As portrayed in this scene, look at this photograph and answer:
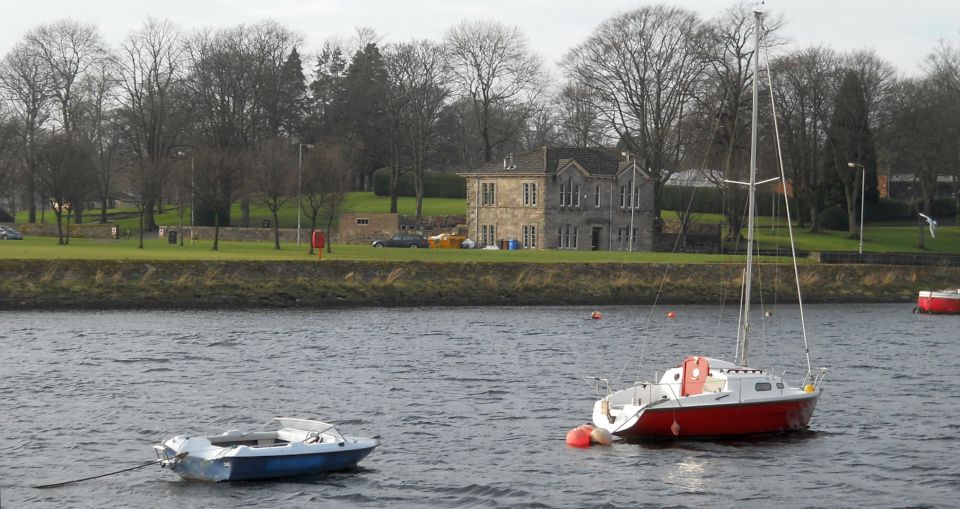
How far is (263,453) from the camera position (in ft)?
86.3

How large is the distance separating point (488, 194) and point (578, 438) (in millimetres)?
65193

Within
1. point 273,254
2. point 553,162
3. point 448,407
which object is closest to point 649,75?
point 553,162

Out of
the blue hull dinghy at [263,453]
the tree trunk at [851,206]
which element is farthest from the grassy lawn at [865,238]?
the blue hull dinghy at [263,453]

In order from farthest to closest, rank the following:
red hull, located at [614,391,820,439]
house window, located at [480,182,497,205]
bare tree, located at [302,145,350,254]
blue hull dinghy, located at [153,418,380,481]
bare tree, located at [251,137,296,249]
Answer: house window, located at [480,182,497,205]
bare tree, located at [251,137,296,249]
bare tree, located at [302,145,350,254]
red hull, located at [614,391,820,439]
blue hull dinghy, located at [153,418,380,481]

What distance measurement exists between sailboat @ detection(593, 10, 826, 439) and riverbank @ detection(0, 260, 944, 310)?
2914 cm

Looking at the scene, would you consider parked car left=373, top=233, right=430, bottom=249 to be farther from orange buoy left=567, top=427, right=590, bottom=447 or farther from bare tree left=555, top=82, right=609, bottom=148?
orange buoy left=567, top=427, right=590, bottom=447

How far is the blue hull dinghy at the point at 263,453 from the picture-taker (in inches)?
1025

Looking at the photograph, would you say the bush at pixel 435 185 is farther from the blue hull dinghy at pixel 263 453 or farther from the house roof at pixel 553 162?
the blue hull dinghy at pixel 263 453

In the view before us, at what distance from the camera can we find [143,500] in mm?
24797

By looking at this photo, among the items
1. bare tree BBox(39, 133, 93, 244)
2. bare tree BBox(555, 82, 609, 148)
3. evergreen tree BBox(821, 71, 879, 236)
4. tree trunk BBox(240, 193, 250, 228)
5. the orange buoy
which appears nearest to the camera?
the orange buoy

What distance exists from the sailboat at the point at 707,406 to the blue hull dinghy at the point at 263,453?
6947mm

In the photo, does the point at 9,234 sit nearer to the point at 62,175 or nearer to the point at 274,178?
the point at 62,175

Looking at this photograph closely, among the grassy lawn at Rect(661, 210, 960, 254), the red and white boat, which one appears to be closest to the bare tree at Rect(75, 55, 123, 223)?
the grassy lawn at Rect(661, 210, 960, 254)

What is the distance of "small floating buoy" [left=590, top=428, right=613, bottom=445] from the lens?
3045 centimetres
